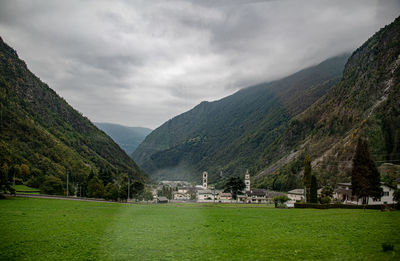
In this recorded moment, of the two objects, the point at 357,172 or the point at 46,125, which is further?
the point at 46,125

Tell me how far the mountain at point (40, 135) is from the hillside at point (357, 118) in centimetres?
8227

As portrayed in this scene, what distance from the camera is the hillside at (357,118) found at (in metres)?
96.9

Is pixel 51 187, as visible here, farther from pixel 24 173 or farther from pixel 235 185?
pixel 235 185

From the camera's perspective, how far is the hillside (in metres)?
96.9

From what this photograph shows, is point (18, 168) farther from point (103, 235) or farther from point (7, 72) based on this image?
point (7, 72)

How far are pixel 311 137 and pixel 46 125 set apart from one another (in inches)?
5889

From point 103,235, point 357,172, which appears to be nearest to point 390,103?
point 357,172

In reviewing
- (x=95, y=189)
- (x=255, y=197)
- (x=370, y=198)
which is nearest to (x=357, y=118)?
(x=255, y=197)

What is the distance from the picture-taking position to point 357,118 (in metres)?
134

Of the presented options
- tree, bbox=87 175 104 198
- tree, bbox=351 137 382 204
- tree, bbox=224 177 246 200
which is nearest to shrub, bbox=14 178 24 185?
tree, bbox=87 175 104 198

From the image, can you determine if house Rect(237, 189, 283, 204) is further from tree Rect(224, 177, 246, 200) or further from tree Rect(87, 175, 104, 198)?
tree Rect(87, 175, 104, 198)

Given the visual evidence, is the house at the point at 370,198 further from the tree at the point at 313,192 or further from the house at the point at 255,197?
the house at the point at 255,197

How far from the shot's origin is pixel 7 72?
529ft

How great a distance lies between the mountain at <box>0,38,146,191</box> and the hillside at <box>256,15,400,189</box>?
3239 inches
